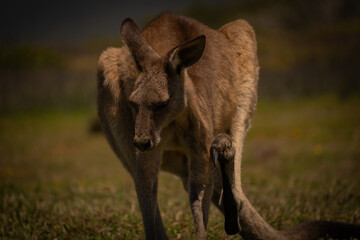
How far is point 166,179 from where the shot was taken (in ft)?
21.2

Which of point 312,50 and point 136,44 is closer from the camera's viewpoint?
point 136,44

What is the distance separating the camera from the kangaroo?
2588 millimetres

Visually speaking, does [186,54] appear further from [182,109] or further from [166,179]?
[166,179]

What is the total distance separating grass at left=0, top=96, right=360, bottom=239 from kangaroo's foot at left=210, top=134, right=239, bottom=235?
71 cm

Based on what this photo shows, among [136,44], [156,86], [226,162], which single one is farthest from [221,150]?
[136,44]

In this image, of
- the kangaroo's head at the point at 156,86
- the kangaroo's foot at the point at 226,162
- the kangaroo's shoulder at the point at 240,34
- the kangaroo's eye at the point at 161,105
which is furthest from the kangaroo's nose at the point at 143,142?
the kangaroo's shoulder at the point at 240,34

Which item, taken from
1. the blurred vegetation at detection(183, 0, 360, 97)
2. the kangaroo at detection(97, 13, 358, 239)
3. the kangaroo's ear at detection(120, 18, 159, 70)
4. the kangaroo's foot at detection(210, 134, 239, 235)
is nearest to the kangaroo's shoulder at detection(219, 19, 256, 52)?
the kangaroo at detection(97, 13, 358, 239)

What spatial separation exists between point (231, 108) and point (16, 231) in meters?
2.18

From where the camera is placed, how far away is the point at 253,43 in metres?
3.83

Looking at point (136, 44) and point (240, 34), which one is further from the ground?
point (240, 34)

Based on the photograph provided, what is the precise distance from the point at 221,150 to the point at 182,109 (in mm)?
376

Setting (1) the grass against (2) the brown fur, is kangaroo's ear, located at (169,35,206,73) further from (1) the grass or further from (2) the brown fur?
(1) the grass

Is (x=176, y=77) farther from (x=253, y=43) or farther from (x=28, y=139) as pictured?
(x=28, y=139)

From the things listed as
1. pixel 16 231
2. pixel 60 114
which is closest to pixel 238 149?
pixel 16 231
